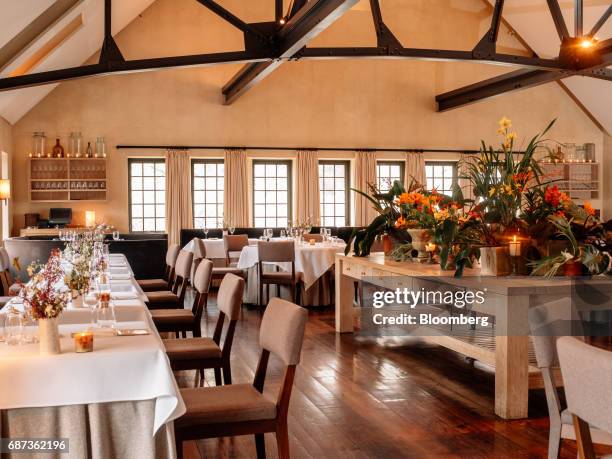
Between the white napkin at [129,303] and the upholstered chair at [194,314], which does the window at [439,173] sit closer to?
the upholstered chair at [194,314]

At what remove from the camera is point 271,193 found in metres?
14.3

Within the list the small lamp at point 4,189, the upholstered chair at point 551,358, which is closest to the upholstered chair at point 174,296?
the upholstered chair at point 551,358

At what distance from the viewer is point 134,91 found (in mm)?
13344

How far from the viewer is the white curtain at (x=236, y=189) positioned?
13.7 m

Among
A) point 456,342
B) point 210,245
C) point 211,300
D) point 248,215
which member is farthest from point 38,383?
point 248,215

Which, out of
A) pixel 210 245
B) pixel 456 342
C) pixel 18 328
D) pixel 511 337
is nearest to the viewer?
pixel 18 328

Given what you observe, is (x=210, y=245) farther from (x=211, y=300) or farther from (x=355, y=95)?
(x=355, y=95)

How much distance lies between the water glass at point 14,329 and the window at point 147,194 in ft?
35.2

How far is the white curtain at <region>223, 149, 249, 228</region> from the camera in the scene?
1373 cm

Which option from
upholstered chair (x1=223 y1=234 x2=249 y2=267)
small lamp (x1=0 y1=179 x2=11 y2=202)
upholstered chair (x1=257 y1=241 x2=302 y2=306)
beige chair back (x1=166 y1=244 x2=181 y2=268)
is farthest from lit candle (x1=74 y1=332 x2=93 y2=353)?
small lamp (x1=0 y1=179 x2=11 y2=202)

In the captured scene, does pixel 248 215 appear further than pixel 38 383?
Yes

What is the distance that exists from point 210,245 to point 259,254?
8.84 ft

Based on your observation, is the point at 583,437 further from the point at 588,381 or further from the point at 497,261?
the point at 497,261

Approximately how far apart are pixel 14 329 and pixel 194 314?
2.51 m
